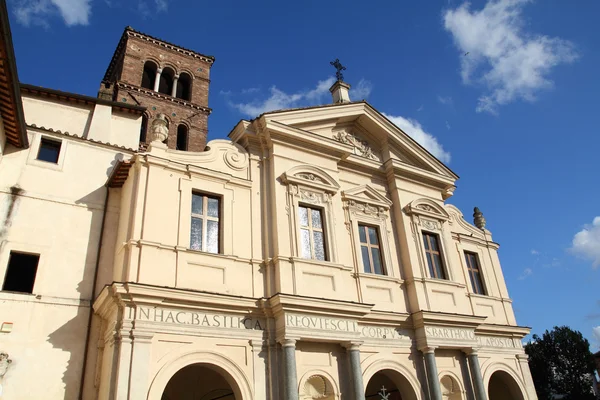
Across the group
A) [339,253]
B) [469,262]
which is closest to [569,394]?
[469,262]

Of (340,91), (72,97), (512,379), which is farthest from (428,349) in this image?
(72,97)

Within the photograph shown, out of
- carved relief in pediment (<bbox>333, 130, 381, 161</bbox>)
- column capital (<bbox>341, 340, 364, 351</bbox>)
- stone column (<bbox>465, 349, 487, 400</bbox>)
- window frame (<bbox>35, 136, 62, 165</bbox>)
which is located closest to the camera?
column capital (<bbox>341, 340, 364, 351</bbox>)

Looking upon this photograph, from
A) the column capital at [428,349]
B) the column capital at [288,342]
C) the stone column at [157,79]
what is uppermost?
the stone column at [157,79]

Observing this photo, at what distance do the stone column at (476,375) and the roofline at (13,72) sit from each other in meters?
13.4

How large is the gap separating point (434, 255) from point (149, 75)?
68.1 feet

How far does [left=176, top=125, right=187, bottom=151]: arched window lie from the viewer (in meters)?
26.9

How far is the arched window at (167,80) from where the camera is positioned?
29156 mm

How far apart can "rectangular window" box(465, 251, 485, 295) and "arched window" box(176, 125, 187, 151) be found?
52.5 ft

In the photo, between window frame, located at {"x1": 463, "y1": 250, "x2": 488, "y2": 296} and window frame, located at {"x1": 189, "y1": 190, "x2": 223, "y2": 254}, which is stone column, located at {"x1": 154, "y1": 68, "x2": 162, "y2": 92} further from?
window frame, located at {"x1": 463, "y1": 250, "x2": 488, "y2": 296}

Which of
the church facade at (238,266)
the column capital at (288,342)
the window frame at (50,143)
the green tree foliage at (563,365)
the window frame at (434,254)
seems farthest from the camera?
the green tree foliage at (563,365)

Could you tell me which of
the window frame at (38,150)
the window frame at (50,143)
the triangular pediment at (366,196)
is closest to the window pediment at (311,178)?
the triangular pediment at (366,196)

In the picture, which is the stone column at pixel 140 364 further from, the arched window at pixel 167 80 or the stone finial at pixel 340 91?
the arched window at pixel 167 80

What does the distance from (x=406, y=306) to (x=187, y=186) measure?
23.2 ft

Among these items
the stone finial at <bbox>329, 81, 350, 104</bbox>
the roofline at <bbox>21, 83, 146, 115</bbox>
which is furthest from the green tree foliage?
the roofline at <bbox>21, 83, 146, 115</bbox>
